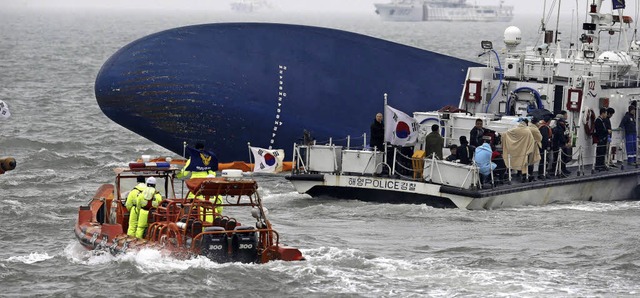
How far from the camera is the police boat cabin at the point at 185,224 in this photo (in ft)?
68.2

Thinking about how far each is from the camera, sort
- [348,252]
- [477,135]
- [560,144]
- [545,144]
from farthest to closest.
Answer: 1. [560,144]
2. [545,144]
3. [477,135]
4. [348,252]

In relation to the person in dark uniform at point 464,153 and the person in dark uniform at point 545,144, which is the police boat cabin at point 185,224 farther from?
the person in dark uniform at point 545,144

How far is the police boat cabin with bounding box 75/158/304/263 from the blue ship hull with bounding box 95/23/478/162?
9.67 m

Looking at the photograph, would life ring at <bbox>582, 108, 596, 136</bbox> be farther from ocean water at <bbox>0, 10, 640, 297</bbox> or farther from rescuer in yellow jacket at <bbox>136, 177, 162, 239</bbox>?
rescuer in yellow jacket at <bbox>136, 177, 162, 239</bbox>

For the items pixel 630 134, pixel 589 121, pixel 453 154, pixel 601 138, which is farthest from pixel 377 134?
pixel 630 134

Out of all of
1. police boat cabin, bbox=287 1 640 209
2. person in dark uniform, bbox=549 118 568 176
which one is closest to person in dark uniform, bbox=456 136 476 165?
police boat cabin, bbox=287 1 640 209

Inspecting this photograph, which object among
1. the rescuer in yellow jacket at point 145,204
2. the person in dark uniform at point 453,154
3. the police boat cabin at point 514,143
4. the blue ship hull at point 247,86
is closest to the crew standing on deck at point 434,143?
the police boat cabin at point 514,143

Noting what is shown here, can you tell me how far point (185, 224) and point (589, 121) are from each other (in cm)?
1241

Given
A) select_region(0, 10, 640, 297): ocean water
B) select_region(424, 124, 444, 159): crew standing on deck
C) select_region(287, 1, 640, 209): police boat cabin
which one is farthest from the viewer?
select_region(424, 124, 444, 159): crew standing on deck

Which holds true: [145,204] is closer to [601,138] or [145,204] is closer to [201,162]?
[201,162]

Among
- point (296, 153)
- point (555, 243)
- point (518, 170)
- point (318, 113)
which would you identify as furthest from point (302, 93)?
point (555, 243)

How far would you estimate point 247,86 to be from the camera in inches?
1319

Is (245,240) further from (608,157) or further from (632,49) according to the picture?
(632,49)

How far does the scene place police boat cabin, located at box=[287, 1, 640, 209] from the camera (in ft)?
90.0
